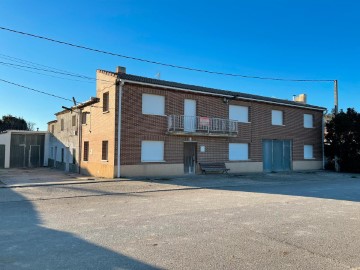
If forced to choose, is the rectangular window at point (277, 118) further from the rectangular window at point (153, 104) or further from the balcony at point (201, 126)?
the rectangular window at point (153, 104)

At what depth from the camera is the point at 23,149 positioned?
30.7m

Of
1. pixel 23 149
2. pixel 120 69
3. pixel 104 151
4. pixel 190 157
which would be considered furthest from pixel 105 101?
pixel 23 149

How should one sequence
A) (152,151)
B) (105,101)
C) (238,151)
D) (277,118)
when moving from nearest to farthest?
(152,151), (105,101), (238,151), (277,118)

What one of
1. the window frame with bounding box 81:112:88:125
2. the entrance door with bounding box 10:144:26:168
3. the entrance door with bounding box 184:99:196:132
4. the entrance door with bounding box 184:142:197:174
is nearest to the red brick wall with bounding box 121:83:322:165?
the entrance door with bounding box 184:99:196:132

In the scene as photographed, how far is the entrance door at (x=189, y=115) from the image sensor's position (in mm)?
19659

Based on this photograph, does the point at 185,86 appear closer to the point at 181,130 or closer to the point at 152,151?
the point at 181,130

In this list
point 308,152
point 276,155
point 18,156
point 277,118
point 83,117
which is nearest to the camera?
point 83,117

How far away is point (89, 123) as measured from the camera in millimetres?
21922

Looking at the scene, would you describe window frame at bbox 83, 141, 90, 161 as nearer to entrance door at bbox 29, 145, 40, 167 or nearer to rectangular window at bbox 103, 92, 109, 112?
rectangular window at bbox 103, 92, 109, 112

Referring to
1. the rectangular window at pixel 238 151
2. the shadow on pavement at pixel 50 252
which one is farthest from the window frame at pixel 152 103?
the shadow on pavement at pixel 50 252

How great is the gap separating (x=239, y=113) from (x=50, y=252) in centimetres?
1904

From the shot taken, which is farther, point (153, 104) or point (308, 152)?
point (308, 152)

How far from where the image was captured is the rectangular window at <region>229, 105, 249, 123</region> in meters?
22.1

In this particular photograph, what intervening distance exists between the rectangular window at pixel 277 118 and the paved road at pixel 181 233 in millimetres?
14157
